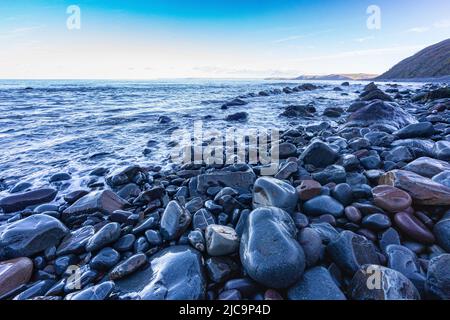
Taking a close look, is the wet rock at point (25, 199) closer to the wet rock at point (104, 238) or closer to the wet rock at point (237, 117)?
the wet rock at point (104, 238)

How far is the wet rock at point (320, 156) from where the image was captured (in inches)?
164

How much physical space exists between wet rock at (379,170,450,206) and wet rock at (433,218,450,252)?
0.28 m

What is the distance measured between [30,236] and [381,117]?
338 inches

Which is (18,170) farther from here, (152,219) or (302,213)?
(302,213)

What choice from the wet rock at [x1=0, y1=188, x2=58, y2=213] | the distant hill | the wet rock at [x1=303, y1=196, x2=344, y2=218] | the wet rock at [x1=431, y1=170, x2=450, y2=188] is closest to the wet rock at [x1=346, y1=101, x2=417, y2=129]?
the wet rock at [x1=431, y1=170, x2=450, y2=188]

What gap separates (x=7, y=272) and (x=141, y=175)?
2300 millimetres

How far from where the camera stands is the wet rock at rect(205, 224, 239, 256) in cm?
217

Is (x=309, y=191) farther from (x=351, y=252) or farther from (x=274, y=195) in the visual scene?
(x=351, y=252)

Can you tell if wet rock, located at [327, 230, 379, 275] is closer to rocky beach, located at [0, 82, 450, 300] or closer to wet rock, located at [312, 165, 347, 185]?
rocky beach, located at [0, 82, 450, 300]

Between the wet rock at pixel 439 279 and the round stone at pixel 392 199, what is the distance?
2.50 feet

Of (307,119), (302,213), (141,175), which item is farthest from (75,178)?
(307,119)

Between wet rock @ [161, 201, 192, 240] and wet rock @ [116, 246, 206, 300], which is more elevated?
wet rock @ [161, 201, 192, 240]

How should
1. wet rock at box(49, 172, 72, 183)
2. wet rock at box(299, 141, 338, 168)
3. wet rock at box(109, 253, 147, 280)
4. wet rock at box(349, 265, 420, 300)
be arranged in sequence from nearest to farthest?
1. wet rock at box(349, 265, 420, 300)
2. wet rock at box(109, 253, 147, 280)
3. wet rock at box(299, 141, 338, 168)
4. wet rock at box(49, 172, 72, 183)

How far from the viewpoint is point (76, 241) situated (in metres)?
2.59
